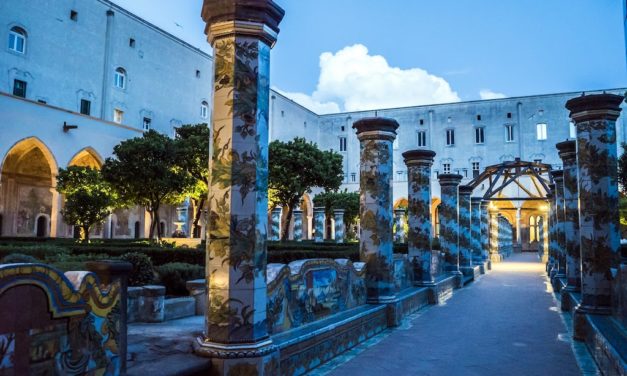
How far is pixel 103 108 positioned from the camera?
3009 cm

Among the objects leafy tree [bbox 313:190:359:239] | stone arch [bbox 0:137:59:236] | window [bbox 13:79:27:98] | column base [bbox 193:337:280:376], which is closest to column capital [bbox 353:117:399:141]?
column base [bbox 193:337:280:376]

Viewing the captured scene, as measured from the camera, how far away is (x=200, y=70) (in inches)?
1505

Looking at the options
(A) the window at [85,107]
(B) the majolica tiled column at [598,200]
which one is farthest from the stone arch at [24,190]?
(B) the majolica tiled column at [598,200]

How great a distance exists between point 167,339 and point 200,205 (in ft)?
70.3

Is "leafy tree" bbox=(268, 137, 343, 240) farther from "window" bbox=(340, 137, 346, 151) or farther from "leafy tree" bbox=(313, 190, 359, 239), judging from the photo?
"window" bbox=(340, 137, 346, 151)

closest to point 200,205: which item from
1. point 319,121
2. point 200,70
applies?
point 200,70

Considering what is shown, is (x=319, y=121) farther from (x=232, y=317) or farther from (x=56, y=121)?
(x=232, y=317)

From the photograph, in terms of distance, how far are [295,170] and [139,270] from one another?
819 inches

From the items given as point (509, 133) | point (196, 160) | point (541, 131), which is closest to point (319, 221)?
point (196, 160)

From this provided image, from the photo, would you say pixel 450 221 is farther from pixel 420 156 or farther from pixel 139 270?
pixel 139 270

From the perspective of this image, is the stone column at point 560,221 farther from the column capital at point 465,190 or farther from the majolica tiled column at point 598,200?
the majolica tiled column at point 598,200

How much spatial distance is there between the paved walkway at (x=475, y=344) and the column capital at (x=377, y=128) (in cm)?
340

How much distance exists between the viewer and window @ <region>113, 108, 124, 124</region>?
1222 inches

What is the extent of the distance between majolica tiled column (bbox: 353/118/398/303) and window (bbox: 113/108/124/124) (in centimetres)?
2569
